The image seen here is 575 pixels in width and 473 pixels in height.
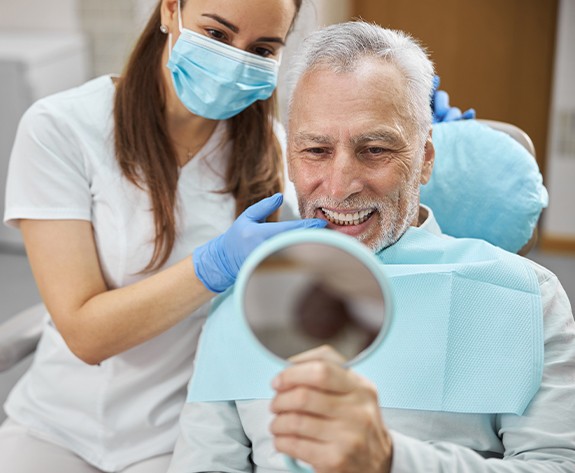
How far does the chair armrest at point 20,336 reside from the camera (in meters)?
1.71

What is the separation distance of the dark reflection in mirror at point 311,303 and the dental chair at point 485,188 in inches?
31.6

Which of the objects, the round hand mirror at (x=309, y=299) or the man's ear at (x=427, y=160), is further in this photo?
the man's ear at (x=427, y=160)

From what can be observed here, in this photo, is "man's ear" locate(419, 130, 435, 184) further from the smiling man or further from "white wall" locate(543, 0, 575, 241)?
"white wall" locate(543, 0, 575, 241)

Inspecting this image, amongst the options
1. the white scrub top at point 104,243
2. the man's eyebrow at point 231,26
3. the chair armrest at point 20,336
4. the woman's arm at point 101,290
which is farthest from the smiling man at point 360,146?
the chair armrest at point 20,336

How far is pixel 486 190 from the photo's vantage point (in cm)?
158

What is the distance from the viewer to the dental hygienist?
152 cm

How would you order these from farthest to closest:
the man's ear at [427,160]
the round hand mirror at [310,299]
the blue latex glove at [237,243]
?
the man's ear at [427,160]
the blue latex glove at [237,243]
the round hand mirror at [310,299]

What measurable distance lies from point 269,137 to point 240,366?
0.56 metres

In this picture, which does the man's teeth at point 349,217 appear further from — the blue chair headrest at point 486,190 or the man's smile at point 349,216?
the blue chair headrest at point 486,190

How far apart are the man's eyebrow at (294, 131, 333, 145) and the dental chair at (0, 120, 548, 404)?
0.39 m

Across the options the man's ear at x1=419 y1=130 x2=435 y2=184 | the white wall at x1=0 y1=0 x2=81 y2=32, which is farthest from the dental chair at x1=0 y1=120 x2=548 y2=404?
the white wall at x1=0 y1=0 x2=81 y2=32

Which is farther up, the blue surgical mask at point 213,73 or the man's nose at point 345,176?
the blue surgical mask at point 213,73

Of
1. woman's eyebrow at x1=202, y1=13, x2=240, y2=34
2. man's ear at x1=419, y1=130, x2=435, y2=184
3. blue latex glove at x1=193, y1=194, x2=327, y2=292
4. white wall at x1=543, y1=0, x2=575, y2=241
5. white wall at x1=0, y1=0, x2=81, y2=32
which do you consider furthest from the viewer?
white wall at x1=0, y1=0, x2=81, y2=32

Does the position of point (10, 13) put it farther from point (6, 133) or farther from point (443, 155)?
point (443, 155)
